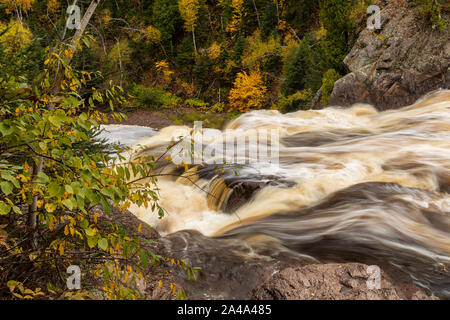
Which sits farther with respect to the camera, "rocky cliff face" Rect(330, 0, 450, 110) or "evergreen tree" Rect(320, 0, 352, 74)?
"evergreen tree" Rect(320, 0, 352, 74)

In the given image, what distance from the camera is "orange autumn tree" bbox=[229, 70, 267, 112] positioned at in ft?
72.4

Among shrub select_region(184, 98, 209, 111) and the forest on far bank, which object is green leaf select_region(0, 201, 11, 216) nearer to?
the forest on far bank

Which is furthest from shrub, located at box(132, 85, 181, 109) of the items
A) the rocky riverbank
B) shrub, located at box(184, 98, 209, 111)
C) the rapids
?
the rocky riverbank

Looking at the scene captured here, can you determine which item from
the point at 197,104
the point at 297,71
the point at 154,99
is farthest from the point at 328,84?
the point at 154,99

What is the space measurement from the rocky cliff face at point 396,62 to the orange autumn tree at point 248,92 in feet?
29.7

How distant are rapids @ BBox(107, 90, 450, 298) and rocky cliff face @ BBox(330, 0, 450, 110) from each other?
3.16 m

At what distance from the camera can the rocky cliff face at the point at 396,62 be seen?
36.8ft

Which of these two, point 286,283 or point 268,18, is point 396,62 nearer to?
point 286,283

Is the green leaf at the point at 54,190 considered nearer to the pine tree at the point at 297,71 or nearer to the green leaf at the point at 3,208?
the green leaf at the point at 3,208

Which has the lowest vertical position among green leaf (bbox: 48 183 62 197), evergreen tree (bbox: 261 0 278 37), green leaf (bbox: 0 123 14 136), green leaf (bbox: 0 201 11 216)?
green leaf (bbox: 0 201 11 216)

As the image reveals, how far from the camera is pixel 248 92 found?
72.1 ft

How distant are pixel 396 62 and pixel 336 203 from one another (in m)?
9.64

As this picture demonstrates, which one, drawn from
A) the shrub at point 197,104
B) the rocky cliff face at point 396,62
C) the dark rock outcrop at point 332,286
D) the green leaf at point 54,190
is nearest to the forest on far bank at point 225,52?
the shrub at point 197,104
